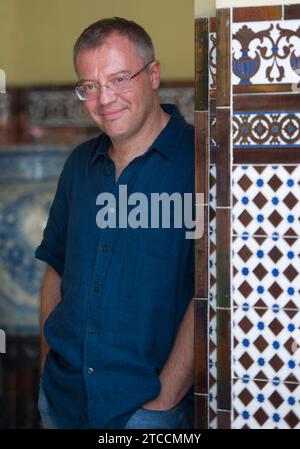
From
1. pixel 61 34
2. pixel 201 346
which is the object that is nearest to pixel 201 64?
pixel 201 346

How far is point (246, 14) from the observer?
190 centimetres

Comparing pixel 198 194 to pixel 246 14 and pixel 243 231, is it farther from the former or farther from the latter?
pixel 246 14

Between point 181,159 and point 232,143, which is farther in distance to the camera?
point 181,159

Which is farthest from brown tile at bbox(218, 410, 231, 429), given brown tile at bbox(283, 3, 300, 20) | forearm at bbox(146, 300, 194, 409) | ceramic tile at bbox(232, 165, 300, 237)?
brown tile at bbox(283, 3, 300, 20)

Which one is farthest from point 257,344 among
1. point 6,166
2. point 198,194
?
point 6,166

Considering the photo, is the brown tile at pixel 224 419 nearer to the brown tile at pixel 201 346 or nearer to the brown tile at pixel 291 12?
the brown tile at pixel 201 346

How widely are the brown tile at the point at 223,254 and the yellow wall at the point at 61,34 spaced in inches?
104

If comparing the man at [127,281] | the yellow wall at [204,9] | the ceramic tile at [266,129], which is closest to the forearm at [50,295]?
the man at [127,281]

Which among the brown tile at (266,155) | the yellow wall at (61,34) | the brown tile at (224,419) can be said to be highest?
the yellow wall at (61,34)

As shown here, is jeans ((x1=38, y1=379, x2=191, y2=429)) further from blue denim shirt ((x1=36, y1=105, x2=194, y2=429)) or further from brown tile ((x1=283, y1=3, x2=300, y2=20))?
brown tile ((x1=283, y1=3, x2=300, y2=20))

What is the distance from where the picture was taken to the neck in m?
2.26

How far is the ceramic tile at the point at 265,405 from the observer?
1929 millimetres

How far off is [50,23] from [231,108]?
118 inches

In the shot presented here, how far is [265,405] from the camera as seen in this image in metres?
1.94
